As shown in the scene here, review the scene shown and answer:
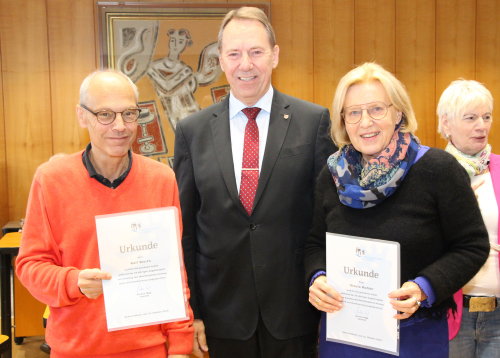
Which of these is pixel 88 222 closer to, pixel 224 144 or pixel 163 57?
pixel 224 144

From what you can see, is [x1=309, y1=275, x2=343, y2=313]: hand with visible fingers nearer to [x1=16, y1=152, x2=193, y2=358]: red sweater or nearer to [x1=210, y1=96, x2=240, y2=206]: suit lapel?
[x1=210, y1=96, x2=240, y2=206]: suit lapel

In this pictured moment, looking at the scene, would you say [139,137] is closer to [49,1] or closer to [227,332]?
[49,1]

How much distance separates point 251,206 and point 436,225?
2.27ft

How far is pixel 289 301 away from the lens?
6.61ft

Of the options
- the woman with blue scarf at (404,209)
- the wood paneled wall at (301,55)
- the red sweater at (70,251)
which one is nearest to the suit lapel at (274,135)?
the woman with blue scarf at (404,209)

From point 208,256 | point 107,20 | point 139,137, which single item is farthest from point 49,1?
point 208,256

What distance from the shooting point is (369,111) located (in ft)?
5.73

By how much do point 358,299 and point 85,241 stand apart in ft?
2.96

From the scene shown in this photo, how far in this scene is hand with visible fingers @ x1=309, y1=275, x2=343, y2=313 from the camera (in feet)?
5.53

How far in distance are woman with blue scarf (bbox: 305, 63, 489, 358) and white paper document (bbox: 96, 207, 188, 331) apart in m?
0.49

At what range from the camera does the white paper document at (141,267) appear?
62.8 inches

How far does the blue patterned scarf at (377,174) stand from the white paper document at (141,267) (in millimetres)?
579

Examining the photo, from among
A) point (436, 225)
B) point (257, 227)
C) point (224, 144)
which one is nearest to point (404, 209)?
point (436, 225)

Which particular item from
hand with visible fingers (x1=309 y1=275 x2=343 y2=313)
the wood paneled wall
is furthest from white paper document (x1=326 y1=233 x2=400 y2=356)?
the wood paneled wall
